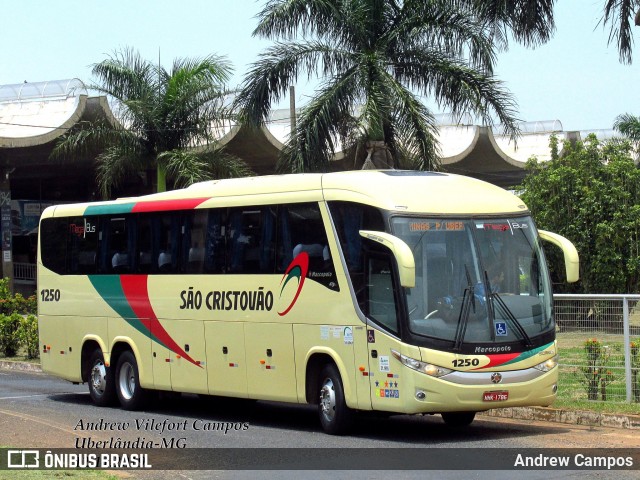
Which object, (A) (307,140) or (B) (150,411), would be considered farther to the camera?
(A) (307,140)

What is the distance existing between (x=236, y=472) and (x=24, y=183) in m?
51.4

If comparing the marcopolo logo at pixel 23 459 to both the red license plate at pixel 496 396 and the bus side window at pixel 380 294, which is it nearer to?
the bus side window at pixel 380 294

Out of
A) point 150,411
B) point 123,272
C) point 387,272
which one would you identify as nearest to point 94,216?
point 123,272

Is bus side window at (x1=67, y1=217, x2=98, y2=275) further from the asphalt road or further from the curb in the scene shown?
the curb

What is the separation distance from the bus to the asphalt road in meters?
0.44

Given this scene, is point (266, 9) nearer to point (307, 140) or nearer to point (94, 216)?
point (307, 140)

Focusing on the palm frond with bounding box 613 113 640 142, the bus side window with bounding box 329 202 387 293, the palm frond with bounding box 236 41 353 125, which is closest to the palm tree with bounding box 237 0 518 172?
the palm frond with bounding box 236 41 353 125

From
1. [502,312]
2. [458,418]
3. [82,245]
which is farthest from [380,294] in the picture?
[82,245]

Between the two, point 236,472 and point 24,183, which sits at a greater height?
point 24,183

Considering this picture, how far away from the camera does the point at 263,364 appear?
586 inches

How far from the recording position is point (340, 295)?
44.6ft

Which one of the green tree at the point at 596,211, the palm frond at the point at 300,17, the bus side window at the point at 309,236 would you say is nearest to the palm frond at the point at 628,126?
the green tree at the point at 596,211

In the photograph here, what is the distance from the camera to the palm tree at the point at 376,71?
80.6 ft

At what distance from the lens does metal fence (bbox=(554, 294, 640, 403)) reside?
14.9 m
